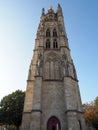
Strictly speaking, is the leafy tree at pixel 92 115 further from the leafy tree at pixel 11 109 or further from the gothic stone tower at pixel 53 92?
the leafy tree at pixel 11 109

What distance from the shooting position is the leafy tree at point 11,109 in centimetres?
2880

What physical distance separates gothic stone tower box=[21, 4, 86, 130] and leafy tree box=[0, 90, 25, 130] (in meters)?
9.03

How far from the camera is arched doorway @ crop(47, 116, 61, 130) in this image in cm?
1838

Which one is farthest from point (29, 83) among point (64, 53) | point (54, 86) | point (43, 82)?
point (64, 53)

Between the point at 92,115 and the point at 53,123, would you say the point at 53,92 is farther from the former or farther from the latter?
the point at 92,115

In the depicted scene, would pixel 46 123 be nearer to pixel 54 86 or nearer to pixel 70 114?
pixel 70 114

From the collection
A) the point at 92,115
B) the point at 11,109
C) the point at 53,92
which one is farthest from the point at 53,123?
the point at 92,115

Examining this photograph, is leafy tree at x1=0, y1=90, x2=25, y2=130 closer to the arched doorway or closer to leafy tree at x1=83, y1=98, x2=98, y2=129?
the arched doorway

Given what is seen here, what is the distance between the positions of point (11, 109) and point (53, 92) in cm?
1329

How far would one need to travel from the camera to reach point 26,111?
67.3 ft

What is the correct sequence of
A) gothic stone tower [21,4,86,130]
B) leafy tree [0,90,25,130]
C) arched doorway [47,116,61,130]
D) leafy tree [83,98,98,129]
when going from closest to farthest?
gothic stone tower [21,4,86,130] < arched doorway [47,116,61,130] < leafy tree [0,90,25,130] < leafy tree [83,98,98,129]

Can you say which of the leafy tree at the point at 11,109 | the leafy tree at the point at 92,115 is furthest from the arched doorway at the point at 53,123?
the leafy tree at the point at 92,115

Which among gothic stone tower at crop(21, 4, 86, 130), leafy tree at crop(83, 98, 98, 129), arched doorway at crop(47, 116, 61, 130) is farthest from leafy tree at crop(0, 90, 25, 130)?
leafy tree at crop(83, 98, 98, 129)

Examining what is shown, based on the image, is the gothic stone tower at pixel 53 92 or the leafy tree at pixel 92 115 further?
the leafy tree at pixel 92 115
